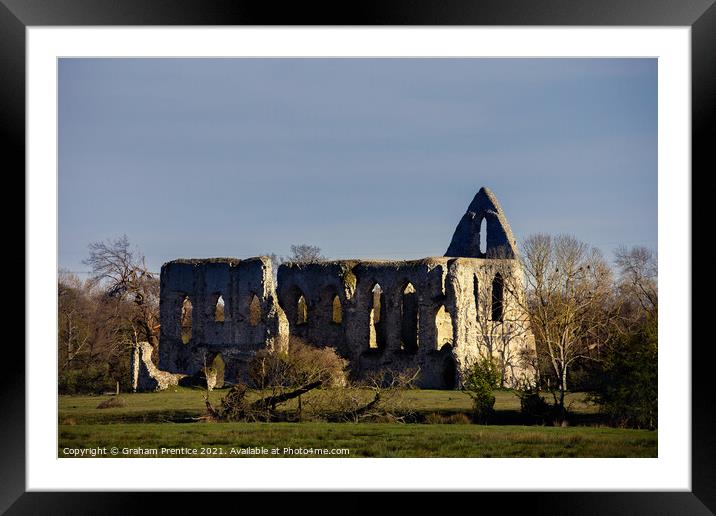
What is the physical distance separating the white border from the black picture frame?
16cm

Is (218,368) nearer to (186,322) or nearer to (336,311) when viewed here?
(336,311)

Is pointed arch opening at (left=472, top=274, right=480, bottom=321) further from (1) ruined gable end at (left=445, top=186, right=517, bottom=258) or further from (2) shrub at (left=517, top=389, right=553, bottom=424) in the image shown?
(2) shrub at (left=517, top=389, right=553, bottom=424)

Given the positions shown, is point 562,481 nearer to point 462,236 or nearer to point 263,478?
point 263,478

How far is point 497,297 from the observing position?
107ft

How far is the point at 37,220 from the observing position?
1227 centimetres

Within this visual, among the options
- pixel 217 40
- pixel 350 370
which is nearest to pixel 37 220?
pixel 217 40

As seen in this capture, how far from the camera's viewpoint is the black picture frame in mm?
11578

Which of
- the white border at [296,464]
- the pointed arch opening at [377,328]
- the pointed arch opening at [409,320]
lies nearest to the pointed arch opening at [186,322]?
the pointed arch opening at [377,328]

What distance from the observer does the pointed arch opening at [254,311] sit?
32.8m

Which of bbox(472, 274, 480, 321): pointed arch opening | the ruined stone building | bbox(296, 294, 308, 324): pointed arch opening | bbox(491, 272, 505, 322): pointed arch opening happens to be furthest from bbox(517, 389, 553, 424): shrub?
bbox(296, 294, 308, 324): pointed arch opening

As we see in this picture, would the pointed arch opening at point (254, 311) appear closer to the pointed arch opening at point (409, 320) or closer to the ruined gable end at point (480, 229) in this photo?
the pointed arch opening at point (409, 320)

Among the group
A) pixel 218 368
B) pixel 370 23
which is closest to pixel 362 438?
pixel 370 23

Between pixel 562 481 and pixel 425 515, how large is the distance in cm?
180

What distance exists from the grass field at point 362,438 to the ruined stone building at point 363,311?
10623 mm
